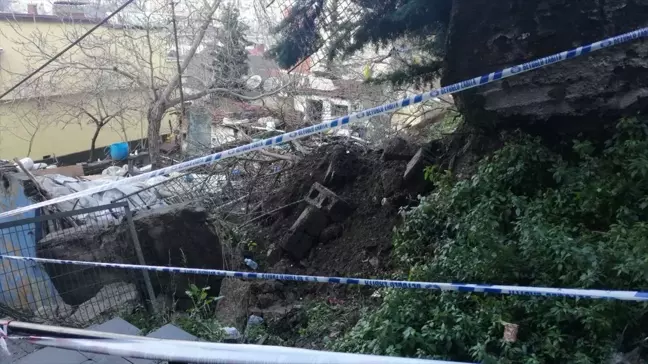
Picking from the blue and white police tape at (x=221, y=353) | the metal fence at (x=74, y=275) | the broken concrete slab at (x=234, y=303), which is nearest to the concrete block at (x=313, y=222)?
the broken concrete slab at (x=234, y=303)

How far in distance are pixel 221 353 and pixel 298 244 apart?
5.48 metres

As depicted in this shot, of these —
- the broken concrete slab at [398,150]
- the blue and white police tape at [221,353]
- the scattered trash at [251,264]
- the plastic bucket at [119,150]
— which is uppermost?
the blue and white police tape at [221,353]

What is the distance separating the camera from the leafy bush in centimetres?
346

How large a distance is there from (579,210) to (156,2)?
33.6ft

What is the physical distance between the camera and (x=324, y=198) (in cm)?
777

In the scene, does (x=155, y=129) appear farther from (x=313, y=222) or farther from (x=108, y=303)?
(x=108, y=303)

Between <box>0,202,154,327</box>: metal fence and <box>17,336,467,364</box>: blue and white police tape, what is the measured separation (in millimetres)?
3804

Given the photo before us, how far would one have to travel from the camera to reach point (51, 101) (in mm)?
15070

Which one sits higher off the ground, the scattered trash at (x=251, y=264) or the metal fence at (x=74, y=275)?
the metal fence at (x=74, y=275)

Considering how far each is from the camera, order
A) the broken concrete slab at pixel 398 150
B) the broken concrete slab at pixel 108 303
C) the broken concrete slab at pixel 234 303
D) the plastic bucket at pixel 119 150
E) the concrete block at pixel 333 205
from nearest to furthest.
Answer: the broken concrete slab at pixel 234 303
the broken concrete slab at pixel 108 303
the broken concrete slab at pixel 398 150
the concrete block at pixel 333 205
the plastic bucket at pixel 119 150

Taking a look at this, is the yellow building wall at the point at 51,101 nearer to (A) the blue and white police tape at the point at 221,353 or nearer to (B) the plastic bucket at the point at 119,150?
(B) the plastic bucket at the point at 119,150

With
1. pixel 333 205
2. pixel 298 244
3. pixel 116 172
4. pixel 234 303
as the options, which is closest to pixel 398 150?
pixel 333 205

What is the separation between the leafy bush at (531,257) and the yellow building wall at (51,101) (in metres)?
9.74

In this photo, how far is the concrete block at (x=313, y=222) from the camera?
7.60 metres
